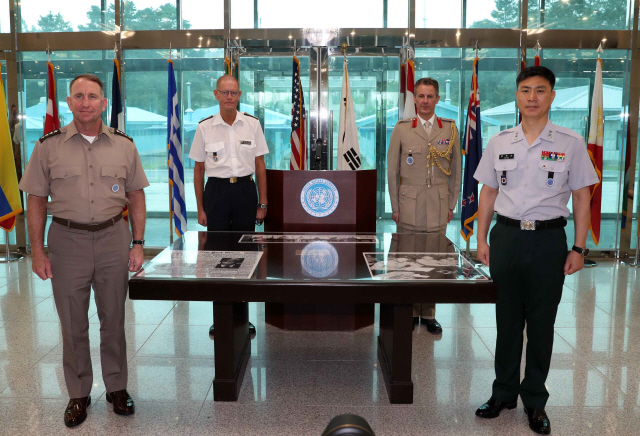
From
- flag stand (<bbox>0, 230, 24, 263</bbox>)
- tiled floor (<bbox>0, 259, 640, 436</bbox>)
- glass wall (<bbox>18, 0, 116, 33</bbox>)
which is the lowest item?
flag stand (<bbox>0, 230, 24, 263</bbox>)

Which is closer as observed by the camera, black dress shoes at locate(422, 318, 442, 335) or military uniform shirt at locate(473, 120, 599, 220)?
military uniform shirt at locate(473, 120, 599, 220)

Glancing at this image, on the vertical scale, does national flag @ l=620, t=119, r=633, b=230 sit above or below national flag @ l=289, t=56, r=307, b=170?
below

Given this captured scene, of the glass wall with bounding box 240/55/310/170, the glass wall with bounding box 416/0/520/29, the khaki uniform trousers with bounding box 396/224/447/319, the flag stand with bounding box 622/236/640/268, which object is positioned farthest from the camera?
the glass wall with bounding box 240/55/310/170

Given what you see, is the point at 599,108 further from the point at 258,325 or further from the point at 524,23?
the point at 258,325

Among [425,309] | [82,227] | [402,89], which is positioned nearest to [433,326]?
[425,309]

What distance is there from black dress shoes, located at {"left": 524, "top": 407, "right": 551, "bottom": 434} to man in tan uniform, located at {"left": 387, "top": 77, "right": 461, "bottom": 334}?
1287mm

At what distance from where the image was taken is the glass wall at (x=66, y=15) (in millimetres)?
6480

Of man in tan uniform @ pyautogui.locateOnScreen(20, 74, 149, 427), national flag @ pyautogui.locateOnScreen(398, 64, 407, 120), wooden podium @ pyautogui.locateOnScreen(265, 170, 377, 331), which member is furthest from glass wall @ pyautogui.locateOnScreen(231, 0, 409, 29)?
man in tan uniform @ pyautogui.locateOnScreen(20, 74, 149, 427)

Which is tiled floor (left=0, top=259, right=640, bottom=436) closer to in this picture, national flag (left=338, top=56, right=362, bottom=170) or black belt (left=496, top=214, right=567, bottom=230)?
black belt (left=496, top=214, right=567, bottom=230)

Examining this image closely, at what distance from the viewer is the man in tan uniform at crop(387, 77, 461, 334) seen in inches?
152

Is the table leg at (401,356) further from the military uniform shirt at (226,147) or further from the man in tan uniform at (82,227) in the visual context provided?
the military uniform shirt at (226,147)

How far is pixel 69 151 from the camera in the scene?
8.18ft

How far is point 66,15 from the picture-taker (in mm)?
6531

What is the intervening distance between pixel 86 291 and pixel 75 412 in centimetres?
54
